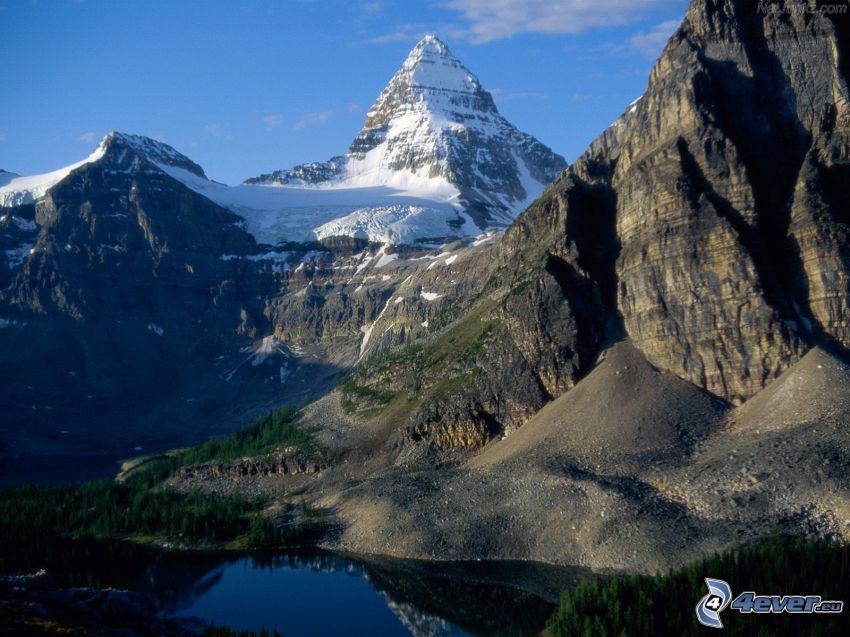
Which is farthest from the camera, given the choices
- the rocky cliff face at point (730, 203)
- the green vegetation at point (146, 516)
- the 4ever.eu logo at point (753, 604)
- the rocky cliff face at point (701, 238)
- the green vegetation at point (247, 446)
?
the green vegetation at point (247, 446)

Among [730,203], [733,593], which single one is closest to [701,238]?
[730,203]

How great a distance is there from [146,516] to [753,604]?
7540 centimetres

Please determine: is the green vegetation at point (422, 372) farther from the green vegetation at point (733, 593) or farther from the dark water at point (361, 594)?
the green vegetation at point (733, 593)

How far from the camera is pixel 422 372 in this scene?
423 feet

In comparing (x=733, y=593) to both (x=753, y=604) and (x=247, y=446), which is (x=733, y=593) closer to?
(x=753, y=604)

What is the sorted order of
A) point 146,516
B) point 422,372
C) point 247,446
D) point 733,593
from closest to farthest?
point 733,593, point 146,516, point 422,372, point 247,446

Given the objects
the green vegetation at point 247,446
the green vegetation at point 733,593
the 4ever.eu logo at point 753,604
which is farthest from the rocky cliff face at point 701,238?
the 4ever.eu logo at point 753,604

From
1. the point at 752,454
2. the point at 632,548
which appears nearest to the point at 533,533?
the point at 632,548

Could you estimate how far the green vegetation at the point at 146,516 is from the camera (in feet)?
309

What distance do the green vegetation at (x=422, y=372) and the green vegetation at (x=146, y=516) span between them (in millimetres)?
9801

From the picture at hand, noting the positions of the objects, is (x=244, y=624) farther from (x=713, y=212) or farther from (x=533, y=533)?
(x=713, y=212)

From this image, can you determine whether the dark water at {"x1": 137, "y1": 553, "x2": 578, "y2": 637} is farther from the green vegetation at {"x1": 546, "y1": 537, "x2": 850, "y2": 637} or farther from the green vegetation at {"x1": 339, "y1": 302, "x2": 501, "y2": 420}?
the green vegetation at {"x1": 339, "y1": 302, "x2": 501, "y2": 420}

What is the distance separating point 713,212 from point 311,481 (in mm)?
54798

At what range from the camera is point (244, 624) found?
75.4 m
